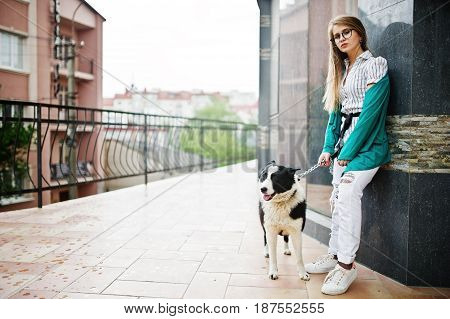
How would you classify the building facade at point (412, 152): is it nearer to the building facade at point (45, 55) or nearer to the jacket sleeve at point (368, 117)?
the jacket sleeve at point (368, 117)

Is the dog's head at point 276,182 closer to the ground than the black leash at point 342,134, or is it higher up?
closer to the ground

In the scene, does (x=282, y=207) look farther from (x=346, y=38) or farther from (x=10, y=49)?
(x=10, y=49)

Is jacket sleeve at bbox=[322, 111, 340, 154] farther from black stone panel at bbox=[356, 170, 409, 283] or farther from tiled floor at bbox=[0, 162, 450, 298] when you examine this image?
tiled floor at bbox=[0, 162, 450, 298]

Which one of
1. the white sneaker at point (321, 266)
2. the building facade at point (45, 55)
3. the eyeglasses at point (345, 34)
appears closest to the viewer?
the eyeglasses at point (345, 34)

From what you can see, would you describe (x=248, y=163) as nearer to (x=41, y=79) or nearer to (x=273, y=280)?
(x=273, y=280)

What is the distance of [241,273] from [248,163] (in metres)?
5.37

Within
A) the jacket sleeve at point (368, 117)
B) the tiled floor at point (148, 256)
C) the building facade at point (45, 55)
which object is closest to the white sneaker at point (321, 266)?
the tiled floor at point (148, 256)

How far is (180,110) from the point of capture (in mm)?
7641

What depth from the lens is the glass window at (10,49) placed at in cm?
937

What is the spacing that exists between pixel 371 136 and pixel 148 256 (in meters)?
1.56

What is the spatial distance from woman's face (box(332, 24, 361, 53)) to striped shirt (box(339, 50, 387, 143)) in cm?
7

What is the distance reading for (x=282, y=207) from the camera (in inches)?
87.7

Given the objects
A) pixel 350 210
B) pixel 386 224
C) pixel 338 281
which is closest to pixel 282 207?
pixel 350 210

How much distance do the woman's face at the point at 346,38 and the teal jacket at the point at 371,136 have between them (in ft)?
0.84
